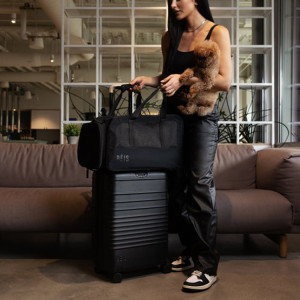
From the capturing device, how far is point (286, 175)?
2.09 m

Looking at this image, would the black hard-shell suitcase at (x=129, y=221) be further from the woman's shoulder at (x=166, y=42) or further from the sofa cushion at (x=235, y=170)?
the sofa cushion at (x=235, y=170)

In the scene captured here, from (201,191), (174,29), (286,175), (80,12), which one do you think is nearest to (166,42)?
(174,29)

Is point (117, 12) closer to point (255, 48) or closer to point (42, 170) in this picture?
point (255, 48)

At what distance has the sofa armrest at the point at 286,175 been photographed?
2.05 metres

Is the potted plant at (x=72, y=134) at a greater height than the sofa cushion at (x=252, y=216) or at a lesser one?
greater

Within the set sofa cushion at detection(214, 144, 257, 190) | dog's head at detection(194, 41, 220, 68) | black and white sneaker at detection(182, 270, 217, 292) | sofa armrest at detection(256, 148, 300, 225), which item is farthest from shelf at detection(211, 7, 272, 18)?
black and white sneaker at detection(182, 270, 217, 292)

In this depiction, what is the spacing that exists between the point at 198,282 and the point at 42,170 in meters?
1.33

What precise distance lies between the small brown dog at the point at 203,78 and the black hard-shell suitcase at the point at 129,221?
323 millimetres

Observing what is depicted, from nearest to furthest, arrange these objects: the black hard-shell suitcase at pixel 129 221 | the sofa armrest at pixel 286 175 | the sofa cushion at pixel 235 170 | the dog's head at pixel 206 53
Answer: the dog's head at pixel 206 53 → the black hard-shell suitcase at pixel 129 221 → the sofa armrest at pixel 286 175 → the sofa cushion at pixel 235 170

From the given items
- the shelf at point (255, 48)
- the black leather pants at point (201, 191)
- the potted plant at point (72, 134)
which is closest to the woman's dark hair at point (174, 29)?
the black leather pants at point (201, 191)

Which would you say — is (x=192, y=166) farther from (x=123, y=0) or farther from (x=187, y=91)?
(x=123, y=0)

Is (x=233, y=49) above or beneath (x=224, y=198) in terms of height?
above

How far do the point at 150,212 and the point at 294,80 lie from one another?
3200mm

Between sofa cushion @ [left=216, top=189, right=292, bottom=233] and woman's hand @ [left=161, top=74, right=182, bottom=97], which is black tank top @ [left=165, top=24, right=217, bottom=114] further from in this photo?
sofa cushion @ [left=216, top=189, right=292, bottom=233]
